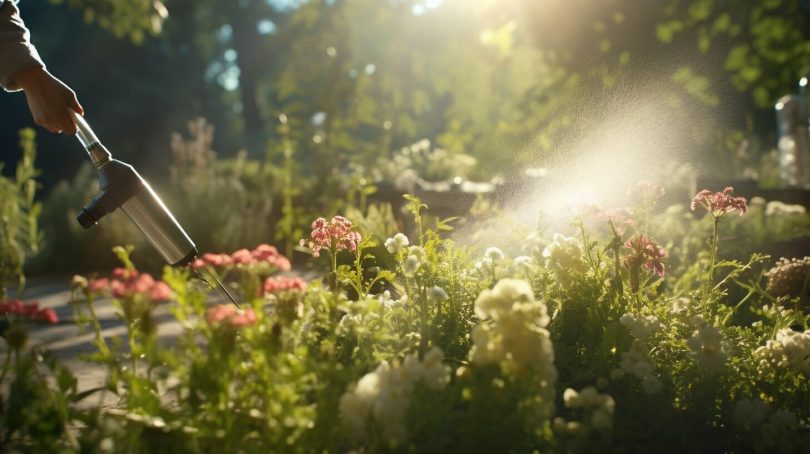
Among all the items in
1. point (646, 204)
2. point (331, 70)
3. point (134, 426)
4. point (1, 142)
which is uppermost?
point (1, 142)

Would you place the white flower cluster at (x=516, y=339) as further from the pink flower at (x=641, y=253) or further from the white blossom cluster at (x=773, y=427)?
the pink flower at (x=641, y=253)

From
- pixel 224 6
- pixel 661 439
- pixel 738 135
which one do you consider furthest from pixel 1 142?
pixel 661 439

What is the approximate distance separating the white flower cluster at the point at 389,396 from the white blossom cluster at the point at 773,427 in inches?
33.9

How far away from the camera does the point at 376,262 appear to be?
169 inches

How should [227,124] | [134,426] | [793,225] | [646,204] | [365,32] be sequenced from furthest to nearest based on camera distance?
[227,124] → [365,32] → [793,225] → [646,204] → [134,426]

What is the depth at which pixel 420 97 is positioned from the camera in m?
22.0

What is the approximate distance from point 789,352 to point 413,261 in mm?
1127

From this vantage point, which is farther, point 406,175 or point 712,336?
point 406,175

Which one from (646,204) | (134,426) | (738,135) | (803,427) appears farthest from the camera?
(738,135)

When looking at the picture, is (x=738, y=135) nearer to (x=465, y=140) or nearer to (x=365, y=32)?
(x=465, y=140)

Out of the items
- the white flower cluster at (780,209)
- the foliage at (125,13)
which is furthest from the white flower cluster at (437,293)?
the foliage at (125,13)

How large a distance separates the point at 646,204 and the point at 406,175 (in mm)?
5049

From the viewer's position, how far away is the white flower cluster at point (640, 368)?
202 cm

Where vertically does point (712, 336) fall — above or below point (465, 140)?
below
